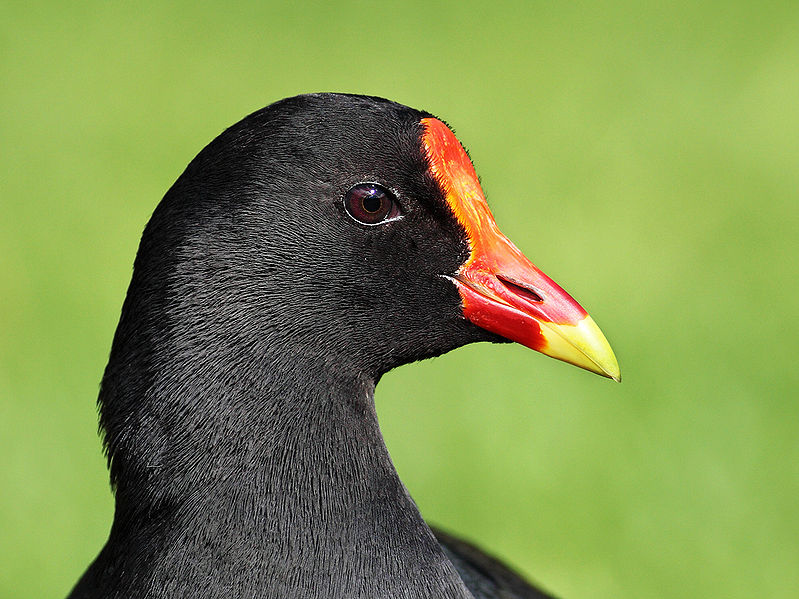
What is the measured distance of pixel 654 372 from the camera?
475 cm

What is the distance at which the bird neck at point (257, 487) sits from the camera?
2029 millimetres

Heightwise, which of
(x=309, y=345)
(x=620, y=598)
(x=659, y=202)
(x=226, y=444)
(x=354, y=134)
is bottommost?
(x=620, y=598)

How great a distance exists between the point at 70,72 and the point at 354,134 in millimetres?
5109

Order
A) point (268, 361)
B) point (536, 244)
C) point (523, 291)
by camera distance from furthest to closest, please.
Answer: point (536, 244), point (523, 291), point (268, 361)

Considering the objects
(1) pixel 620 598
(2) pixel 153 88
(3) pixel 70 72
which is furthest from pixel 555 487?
(3) pixel 70 72

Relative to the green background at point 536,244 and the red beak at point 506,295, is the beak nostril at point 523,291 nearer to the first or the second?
the red beak at point 506,295

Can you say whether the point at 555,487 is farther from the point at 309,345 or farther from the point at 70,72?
the point at 70,72

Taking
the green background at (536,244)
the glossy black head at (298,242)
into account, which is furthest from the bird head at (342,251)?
the green background at (536,244)

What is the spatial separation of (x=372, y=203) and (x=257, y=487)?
555 mm

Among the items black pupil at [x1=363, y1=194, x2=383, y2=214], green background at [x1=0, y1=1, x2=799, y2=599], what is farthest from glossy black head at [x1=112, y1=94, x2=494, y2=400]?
green background at [x1=0, y1=1, x2=799, y2=599]

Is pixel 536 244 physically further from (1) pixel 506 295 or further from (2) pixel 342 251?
(2) pixel 342 251

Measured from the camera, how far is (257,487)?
205cm

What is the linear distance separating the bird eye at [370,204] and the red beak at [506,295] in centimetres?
11

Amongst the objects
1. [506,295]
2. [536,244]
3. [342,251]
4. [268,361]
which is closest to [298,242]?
[342,251]
